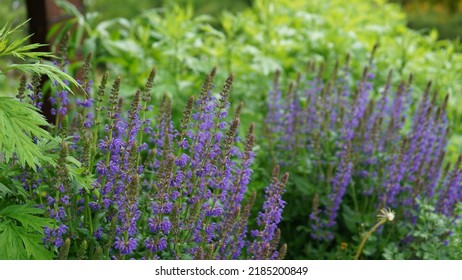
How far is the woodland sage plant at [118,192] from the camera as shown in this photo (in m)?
2.42

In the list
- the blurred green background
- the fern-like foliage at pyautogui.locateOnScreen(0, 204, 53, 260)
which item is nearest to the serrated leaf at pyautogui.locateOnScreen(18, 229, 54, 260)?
the fern-like foliage at pyautogui.locateOnScreen(0, 204, 53, 260)

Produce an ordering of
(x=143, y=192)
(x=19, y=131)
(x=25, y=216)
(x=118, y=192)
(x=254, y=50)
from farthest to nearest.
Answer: (x=254, y=50)
(x=143, y=192)
(x=118, y=192)
(x=25, y=216)
(x=19, y=131)

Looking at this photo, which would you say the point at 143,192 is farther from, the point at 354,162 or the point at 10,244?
the point at 354,162

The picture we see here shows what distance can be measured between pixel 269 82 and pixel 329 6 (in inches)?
98.8

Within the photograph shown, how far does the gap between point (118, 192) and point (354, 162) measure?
71.7 inches

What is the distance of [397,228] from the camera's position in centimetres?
388

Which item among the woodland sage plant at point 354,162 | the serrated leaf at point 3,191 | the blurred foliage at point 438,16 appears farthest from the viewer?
the blurred foliage at point 438,16

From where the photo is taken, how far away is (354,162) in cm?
399

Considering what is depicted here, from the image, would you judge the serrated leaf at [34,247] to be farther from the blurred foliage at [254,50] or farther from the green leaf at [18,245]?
the blurred foliage at [254,50]

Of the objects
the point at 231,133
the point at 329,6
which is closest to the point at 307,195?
the point at 231,133

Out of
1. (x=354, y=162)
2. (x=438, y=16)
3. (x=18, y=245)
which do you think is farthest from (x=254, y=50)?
(x=438, y=16)

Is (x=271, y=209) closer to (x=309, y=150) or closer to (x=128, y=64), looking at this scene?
(x=309, y=150)

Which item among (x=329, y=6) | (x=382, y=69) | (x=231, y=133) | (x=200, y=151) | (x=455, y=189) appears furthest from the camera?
(x=329, y=6)

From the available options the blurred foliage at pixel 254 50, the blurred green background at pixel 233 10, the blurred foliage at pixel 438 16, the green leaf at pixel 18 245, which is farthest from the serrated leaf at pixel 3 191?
the blurred foliage at pixel 438 16
